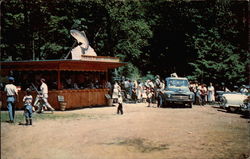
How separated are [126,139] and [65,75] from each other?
37.8 ft

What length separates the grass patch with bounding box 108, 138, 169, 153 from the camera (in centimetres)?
905

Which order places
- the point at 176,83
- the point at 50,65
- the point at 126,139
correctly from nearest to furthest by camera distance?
the point at 126,139
the point at 50,65
the point at 176,83

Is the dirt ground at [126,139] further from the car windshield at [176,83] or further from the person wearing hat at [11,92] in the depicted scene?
the car windshield at [176,83]

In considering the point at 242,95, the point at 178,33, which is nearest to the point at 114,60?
the point at 242,95

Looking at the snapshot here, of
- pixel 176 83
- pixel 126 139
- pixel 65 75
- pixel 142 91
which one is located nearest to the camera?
pixel 126 139

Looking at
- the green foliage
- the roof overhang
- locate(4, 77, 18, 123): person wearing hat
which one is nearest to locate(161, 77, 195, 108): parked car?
the roof overhang

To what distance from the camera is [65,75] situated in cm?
2114

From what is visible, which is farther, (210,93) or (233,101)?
(210,93)

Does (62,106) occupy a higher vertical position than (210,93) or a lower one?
lower

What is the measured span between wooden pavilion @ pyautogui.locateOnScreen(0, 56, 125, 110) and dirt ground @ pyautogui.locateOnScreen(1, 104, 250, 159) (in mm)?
4880

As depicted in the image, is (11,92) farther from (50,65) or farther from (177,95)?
(177,95)

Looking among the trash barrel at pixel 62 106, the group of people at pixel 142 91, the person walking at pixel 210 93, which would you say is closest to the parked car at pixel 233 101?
the group of people at pixel 142 91

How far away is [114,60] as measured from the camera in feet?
73.0

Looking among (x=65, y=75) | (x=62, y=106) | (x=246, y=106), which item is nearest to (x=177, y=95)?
(x=246, y=106)
